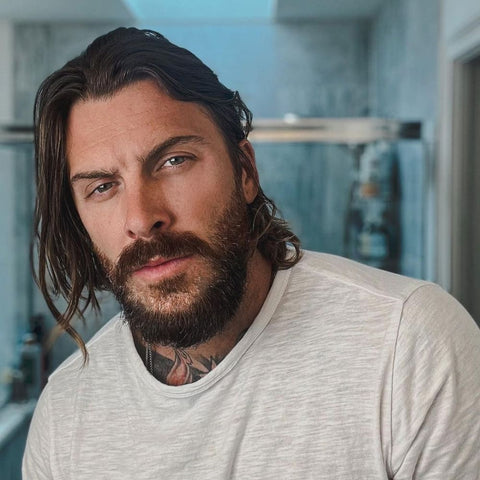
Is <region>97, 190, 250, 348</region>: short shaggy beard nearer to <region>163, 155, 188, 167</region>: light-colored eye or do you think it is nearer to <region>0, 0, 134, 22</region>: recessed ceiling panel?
<region>163, 155, 188, 167</region>: light-colored eye

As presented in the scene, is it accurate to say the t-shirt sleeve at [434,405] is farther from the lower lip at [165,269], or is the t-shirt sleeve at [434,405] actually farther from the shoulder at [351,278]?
the lower lip at [165,269]

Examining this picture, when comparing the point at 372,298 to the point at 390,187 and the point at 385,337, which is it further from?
the point at 390,187

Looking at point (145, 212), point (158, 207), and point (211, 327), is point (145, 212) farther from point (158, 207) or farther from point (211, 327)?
point (211, 327)

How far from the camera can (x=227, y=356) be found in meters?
Answer: 0.77

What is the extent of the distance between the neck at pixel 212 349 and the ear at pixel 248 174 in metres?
0.09

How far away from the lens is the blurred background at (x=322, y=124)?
1.73 m

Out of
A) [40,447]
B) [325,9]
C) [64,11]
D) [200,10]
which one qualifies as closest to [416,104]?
[325,9]

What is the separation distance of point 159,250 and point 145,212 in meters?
0.04

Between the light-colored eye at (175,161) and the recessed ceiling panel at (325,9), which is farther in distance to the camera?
the recessed ceiling panel at (325,9)

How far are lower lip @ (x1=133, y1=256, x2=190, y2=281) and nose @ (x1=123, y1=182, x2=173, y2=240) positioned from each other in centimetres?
4

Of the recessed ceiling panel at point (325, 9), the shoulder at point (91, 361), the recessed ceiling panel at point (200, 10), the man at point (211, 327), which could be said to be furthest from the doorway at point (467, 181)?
the shoulder at point (91, 361)

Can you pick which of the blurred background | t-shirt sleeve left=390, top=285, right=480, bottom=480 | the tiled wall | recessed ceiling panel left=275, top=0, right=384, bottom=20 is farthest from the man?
recessed ceiling panel left=275, top=0, right=384, bottom=20

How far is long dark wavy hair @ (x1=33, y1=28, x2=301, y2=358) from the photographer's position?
75 cm

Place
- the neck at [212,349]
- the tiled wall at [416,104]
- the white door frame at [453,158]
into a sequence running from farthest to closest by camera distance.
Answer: the tiled wall at [416,104] < the white door frame at [453,158] < the neck at [212,349]
